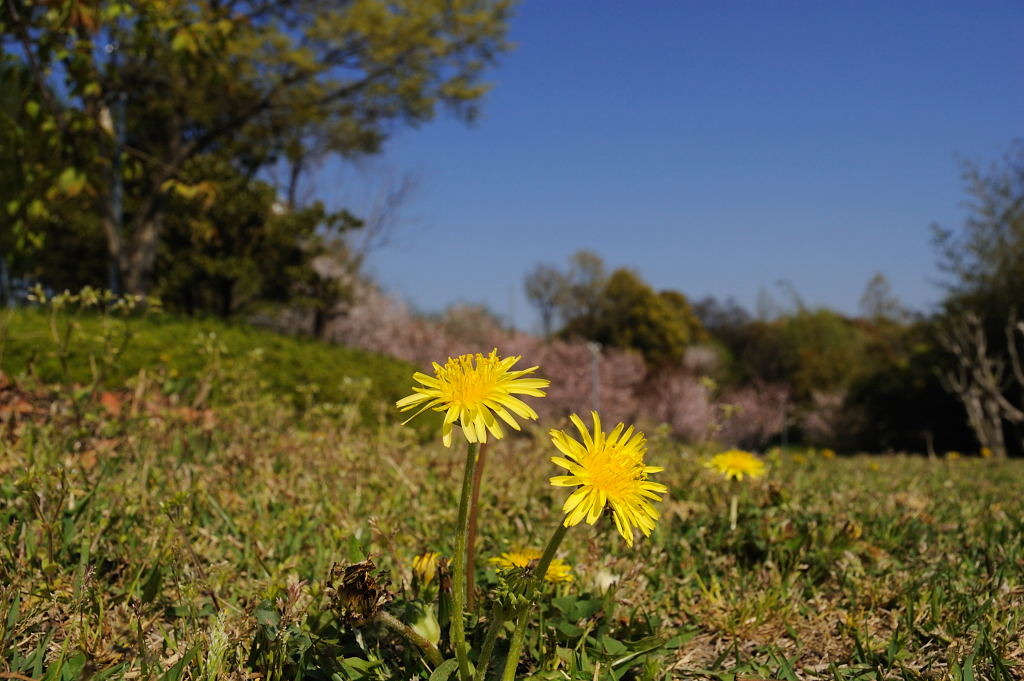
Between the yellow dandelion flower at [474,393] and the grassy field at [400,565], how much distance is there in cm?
35

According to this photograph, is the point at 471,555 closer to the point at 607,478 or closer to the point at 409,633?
the point at 409,633

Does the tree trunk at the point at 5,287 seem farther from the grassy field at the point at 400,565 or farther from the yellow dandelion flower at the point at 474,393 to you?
the yellow dandelion flower at the point at 474,393

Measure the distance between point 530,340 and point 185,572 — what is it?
2048 cm

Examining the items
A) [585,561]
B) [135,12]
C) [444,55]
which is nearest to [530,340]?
[444,55]

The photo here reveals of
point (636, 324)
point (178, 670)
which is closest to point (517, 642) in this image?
point (178, 670)

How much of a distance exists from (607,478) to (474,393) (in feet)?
0.71

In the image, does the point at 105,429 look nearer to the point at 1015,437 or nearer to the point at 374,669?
the point at 374,669

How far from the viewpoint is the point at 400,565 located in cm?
177

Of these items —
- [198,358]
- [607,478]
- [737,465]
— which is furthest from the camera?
[198,358]

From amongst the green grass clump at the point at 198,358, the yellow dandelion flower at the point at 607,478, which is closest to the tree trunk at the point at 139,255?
the green grass clump at the point at 198,358

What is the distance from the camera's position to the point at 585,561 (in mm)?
1740

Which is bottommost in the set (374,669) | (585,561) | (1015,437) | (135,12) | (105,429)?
(374,669)

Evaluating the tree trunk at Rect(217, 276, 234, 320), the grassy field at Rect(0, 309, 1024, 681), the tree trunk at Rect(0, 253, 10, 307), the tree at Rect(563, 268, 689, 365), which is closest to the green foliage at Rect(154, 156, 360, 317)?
the tree trunk at Rect(217, 276, 234, 320)

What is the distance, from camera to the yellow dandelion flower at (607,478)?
91 centimetres
